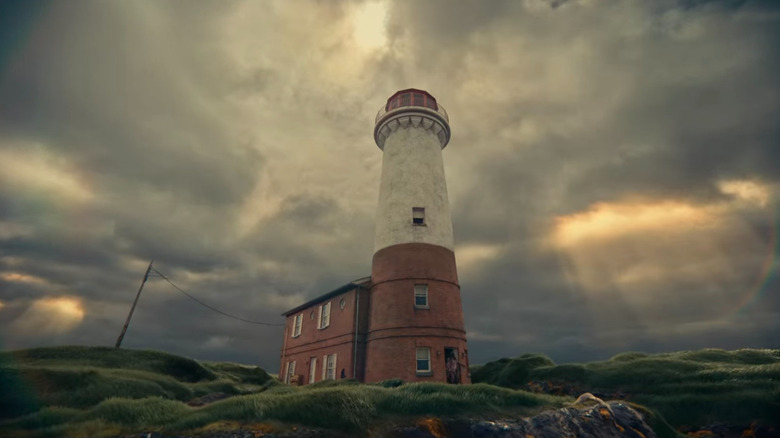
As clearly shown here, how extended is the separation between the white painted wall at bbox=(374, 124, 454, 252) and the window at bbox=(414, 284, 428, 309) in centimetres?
323

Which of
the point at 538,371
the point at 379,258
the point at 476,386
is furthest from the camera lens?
the point at 538,371

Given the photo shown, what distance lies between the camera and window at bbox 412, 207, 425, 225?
26.9 m

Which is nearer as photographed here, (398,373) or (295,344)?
(398,373)

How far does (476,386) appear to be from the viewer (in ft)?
48.0

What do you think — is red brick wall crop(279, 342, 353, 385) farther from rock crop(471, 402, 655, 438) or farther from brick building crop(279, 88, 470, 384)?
rock crop(471, 402, 655, 438)

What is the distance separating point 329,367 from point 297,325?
9.63 meters

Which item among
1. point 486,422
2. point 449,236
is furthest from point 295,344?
point 486,422

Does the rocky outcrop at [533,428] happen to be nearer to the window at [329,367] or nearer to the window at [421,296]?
the window at [421,296]

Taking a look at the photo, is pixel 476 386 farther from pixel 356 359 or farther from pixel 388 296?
pixel 356 359

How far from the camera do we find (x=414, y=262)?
83.4 ft

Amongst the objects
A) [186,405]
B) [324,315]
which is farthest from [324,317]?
[186,405]

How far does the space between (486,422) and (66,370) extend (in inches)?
763

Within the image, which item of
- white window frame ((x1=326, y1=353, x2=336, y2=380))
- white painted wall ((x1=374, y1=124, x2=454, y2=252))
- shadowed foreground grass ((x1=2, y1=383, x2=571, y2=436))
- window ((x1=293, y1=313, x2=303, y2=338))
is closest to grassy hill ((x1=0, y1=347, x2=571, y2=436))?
shadowed foreground grass ((x1=2, y1=383, x2=571, y2=436))

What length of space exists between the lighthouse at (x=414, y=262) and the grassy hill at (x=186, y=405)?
30.5ft
